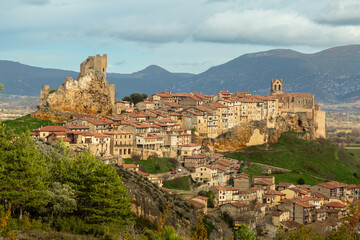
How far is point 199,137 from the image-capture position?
282 feet

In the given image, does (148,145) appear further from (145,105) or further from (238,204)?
(145,105)

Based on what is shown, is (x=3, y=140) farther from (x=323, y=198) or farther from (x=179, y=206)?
(x=323, y=198)

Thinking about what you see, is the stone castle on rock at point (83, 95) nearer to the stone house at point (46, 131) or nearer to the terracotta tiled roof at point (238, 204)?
the stone house at point (46, 131)

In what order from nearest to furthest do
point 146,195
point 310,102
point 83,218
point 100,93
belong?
point 83,218, point 146,195, point 100,93, point 310,102

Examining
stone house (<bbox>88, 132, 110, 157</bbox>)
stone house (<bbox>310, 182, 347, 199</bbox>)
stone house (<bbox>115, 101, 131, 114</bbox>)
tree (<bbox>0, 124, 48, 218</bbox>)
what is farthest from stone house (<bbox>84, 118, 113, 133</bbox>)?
tree (<bbox>0, 124, 48, 218</bbox>)

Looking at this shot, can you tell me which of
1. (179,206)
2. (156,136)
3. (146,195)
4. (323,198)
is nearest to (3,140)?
(146,195)

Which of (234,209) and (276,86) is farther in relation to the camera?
(276,86)

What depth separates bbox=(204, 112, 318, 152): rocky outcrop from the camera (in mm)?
89875

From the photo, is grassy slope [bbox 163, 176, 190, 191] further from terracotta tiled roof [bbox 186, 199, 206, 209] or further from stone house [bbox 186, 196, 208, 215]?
terracotta tiled roof [bbox 186, 199, 206, 209]

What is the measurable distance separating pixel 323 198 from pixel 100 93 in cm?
3792

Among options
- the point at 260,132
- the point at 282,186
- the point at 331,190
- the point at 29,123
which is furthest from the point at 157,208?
the point at 260,132

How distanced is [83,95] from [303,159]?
43246 millimetres

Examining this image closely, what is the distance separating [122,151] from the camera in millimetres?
69750

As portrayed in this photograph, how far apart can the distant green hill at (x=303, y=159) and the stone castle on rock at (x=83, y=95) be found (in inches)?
933
